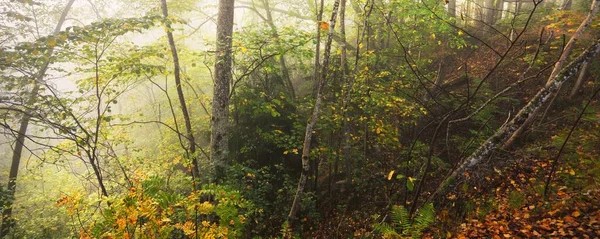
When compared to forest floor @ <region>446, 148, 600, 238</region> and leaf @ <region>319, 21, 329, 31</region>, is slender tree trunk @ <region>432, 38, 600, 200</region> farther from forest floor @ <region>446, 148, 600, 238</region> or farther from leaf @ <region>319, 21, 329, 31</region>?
leaf @ <region>319, 21, 329, 31</region>

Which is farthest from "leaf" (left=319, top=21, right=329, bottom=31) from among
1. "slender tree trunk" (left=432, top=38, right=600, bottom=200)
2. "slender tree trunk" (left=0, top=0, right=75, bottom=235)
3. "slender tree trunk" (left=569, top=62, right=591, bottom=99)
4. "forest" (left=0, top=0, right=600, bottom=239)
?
"slender tree trunk" (left=569, top=62, right=591, bottom=99)

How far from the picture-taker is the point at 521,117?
210 inches

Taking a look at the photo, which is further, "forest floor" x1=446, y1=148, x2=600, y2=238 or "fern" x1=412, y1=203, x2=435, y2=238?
"fern" x1=412, y1=203, x2=435, y2=238

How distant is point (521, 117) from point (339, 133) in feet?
15.7

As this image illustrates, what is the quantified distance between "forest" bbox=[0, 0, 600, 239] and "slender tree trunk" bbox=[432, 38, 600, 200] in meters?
0.02

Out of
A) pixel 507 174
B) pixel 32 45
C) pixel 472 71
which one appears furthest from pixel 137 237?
pixel 472 71

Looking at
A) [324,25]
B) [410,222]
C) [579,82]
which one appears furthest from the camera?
[579,82]

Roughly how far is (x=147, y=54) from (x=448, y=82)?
31.8 feet

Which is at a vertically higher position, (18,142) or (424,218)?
(424,218)

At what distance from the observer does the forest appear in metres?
5.08

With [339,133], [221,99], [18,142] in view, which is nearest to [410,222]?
[339,133]

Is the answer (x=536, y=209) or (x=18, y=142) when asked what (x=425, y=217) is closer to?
(x=536, y=209)

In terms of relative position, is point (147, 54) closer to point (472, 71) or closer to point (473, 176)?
point (473, 176)

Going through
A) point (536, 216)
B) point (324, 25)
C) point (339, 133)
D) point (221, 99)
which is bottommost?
point (536, 216)
